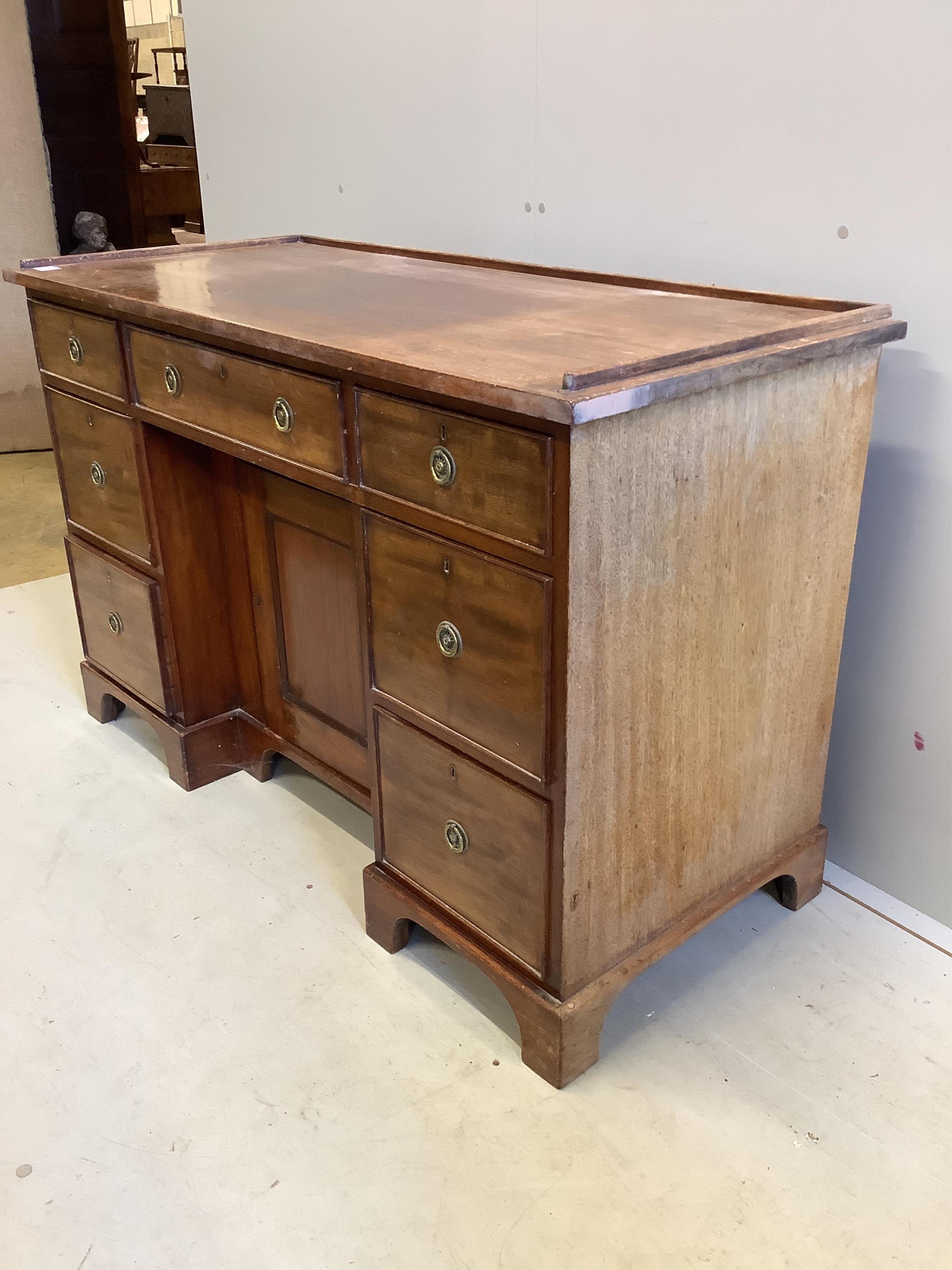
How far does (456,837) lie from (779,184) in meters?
1.05

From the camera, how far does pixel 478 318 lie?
1.49m

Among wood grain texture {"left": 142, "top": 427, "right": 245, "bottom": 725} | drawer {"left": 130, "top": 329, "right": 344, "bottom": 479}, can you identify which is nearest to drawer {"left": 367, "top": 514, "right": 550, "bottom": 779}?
drawer {"left": 130, "top": 329, "right": 344, "bottom": 479}

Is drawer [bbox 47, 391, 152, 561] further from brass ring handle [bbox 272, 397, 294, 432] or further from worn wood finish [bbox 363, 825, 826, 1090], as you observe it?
worn wood finish [bbox 363, 825, 826, 1090]

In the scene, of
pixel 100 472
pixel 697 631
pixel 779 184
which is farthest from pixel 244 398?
pixel 779 184

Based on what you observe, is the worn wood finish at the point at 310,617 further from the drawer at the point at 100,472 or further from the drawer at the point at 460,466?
the drawer at the point at 460,466

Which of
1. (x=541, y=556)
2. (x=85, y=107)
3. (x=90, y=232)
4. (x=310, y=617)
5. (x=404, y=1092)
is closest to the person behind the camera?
(x=541, y=556)

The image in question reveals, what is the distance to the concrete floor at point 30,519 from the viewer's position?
3203 millimetres

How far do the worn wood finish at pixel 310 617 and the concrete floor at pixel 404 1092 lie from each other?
8.5 inches

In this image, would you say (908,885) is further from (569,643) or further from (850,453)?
(569,643)

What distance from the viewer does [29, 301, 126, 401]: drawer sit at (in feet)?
6.13

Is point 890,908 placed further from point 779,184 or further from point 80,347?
point 80,347

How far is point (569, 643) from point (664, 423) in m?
0.26

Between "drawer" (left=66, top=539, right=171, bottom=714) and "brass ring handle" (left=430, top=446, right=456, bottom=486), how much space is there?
919 mm

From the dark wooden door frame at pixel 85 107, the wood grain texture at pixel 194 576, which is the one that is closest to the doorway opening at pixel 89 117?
the dark wooden door frame at pixel 85 107
